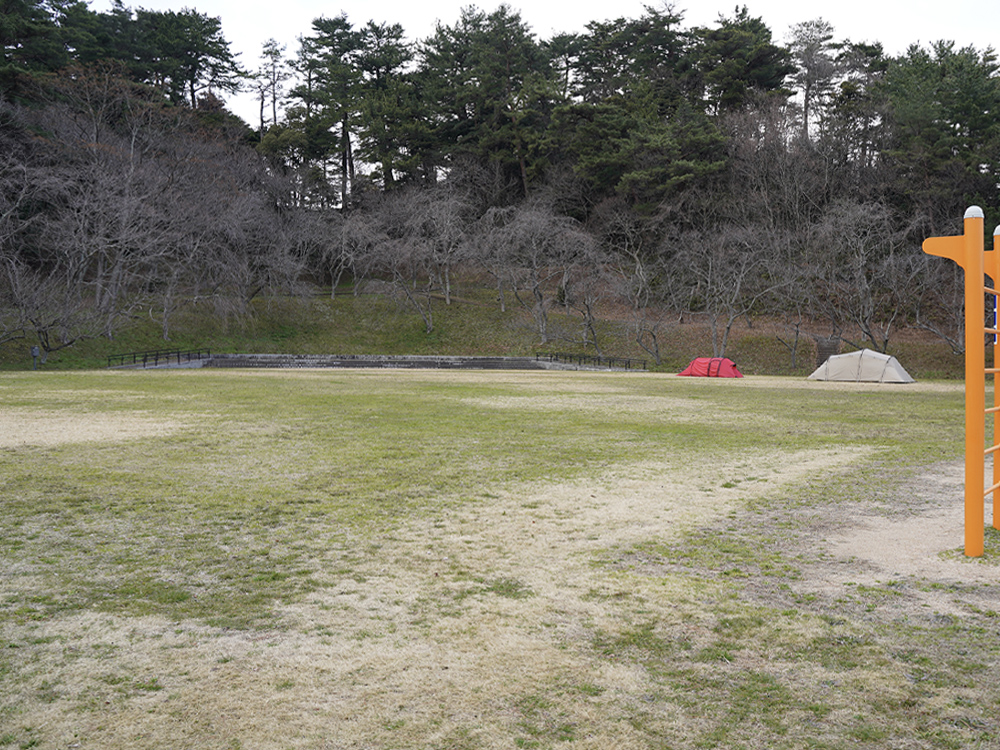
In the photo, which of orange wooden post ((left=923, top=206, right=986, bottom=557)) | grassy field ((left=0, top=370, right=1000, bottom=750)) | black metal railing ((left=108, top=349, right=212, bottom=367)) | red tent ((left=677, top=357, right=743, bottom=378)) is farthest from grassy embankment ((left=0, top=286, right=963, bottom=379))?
orange wooden post ((left=923, top=206, right=986, bottom=557))

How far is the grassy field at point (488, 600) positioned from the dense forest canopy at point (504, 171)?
28.9 m

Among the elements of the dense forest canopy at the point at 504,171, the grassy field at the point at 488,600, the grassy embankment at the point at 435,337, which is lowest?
the grassy field at the point at 488,600

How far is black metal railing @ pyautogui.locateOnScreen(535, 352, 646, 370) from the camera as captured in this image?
1500 inches

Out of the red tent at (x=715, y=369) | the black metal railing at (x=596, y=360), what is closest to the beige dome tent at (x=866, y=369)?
the red tent at (x=715, y=369)

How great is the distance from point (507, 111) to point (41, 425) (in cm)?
4725

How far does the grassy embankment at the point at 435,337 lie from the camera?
35.8 m

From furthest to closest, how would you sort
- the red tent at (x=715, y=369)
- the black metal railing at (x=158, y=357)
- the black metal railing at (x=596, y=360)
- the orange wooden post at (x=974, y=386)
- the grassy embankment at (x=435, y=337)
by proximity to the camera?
the black metal railing at (x=596, y=360) < the grassy embankment at (x=435, y=337) < the black metal railing at (x=158, y=357) < the red tent at (x=715, y=369) < the orange wooden post at (x=974, y=386)

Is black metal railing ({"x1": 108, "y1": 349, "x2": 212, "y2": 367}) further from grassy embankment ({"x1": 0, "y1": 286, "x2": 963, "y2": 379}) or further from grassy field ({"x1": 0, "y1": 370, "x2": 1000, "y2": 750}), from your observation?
grassy field ({"x1": 0, "y1": 370, "x2": 1000, "y2": 750})

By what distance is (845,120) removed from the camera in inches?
1777

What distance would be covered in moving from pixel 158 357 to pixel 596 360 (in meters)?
21.8

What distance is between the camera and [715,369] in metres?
30.9

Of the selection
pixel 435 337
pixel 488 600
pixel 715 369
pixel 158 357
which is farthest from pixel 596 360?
pixel 488 600

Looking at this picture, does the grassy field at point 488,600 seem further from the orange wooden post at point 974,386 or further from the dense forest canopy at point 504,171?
the dense forest canopy at point 504,171

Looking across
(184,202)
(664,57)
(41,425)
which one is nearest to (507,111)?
(664,57)
